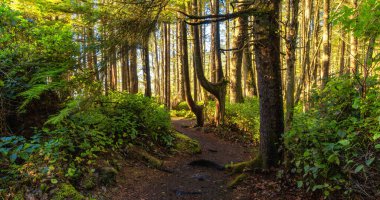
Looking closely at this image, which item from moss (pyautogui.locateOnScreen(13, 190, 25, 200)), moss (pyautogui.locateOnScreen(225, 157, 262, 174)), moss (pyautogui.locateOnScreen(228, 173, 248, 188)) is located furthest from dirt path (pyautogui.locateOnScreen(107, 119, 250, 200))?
moss (pyautogui.locateOnScreen(13, 190, 25, 200))

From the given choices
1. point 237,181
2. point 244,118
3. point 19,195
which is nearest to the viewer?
point 19,195

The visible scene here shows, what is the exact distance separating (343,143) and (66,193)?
433cm

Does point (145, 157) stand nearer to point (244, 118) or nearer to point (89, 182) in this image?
point (89, 182)

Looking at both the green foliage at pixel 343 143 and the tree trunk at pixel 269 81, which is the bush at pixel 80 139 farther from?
the green foliage at pixel 343 143

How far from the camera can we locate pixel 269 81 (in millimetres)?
5840

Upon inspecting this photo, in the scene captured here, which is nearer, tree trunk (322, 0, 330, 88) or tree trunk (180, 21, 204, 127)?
tree trunk (322, 0, 330, 88)

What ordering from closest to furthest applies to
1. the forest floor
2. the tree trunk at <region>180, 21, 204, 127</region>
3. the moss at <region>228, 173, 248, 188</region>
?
the forest floor < the moss at <region>228, 173, 248, 188</region> < the tree trunk at <region>180, 21, 204, 127</region>

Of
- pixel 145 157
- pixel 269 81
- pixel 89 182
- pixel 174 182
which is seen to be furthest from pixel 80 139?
pixel 269 81

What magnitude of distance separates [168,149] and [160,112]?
4.41 feet

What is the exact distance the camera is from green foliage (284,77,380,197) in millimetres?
3385

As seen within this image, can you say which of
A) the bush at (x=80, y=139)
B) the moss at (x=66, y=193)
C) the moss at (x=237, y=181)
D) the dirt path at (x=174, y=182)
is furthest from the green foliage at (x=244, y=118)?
the moss at (x=66, y=193)

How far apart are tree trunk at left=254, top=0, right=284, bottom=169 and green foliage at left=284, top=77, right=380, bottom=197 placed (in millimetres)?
1085

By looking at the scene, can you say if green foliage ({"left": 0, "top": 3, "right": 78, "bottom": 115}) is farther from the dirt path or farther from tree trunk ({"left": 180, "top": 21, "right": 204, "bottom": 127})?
tree trunk ({"left": 180, "top": 21, "right": 204, "bottom": 127})

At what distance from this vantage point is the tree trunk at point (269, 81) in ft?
18.8
